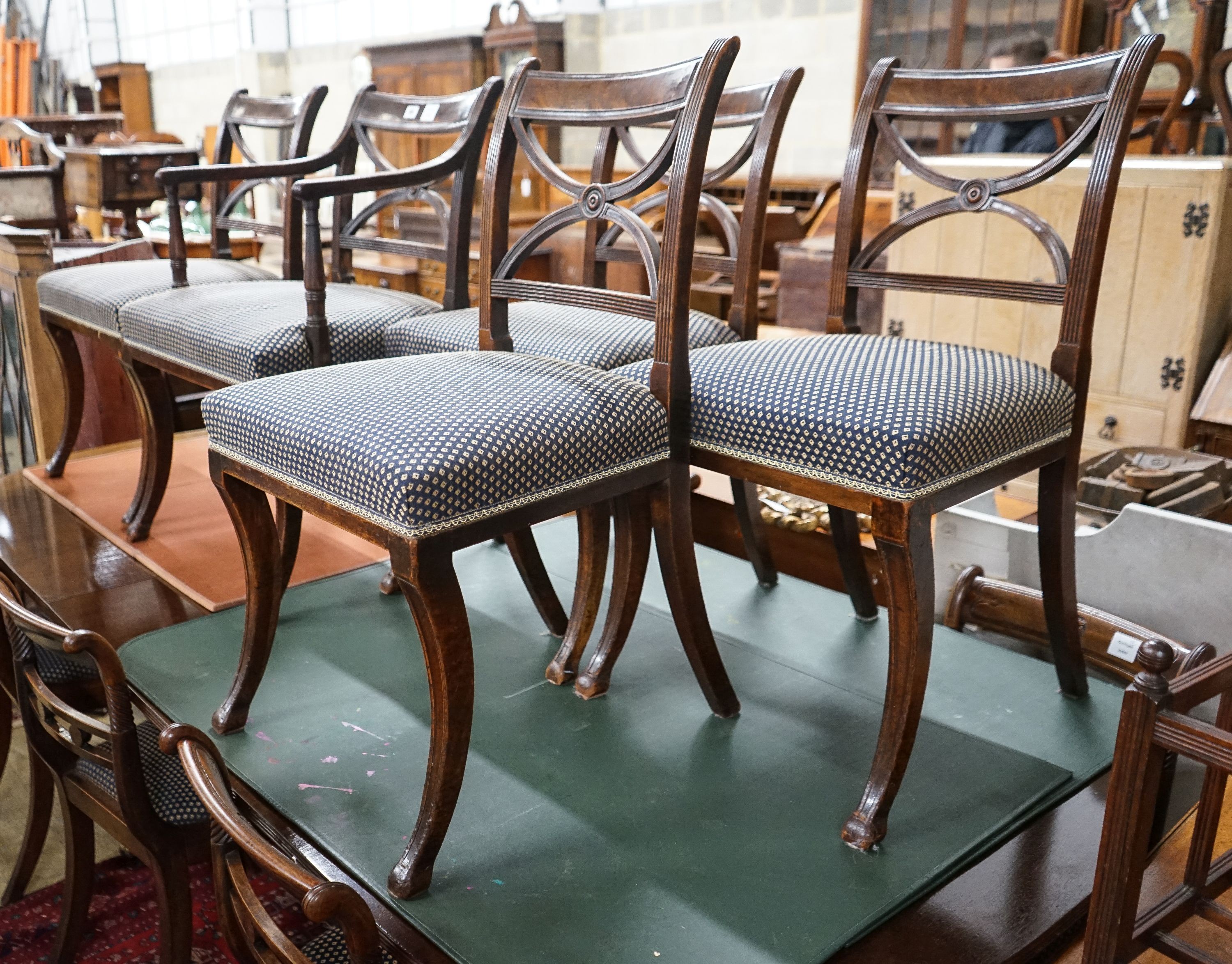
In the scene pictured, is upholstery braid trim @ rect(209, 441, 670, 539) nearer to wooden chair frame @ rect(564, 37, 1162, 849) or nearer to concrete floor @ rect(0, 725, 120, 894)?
wooden chair frame @ rect(564, 37, 1162, 849)

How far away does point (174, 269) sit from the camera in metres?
2.20

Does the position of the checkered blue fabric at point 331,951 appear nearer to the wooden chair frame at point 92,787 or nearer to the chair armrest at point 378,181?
the wooden chair frame at point 92,787

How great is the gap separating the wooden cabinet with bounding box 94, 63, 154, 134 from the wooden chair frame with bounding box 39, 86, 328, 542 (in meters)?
10.1

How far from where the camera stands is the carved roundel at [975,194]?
59.6 inches

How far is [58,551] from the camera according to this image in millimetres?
2172

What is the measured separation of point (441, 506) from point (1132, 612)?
1.27 meters

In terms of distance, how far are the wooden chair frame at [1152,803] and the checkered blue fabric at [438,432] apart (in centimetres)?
64

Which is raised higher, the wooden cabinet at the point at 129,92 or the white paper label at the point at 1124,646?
the wooden cabinet at the point at 129,92

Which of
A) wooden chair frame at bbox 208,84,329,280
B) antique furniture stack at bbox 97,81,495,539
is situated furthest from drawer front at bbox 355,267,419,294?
antique furniture stack at bbox 97,81,495,539

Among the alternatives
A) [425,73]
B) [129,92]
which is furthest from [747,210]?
[129,92]

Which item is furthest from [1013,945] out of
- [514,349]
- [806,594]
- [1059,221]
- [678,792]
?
[1059,221]

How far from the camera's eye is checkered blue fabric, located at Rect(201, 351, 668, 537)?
111 centimetres

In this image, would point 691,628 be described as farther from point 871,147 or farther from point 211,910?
point 211,910

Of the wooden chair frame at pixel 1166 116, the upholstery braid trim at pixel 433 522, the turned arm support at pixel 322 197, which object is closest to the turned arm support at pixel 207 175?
the turned arm support at pixel 322 197
